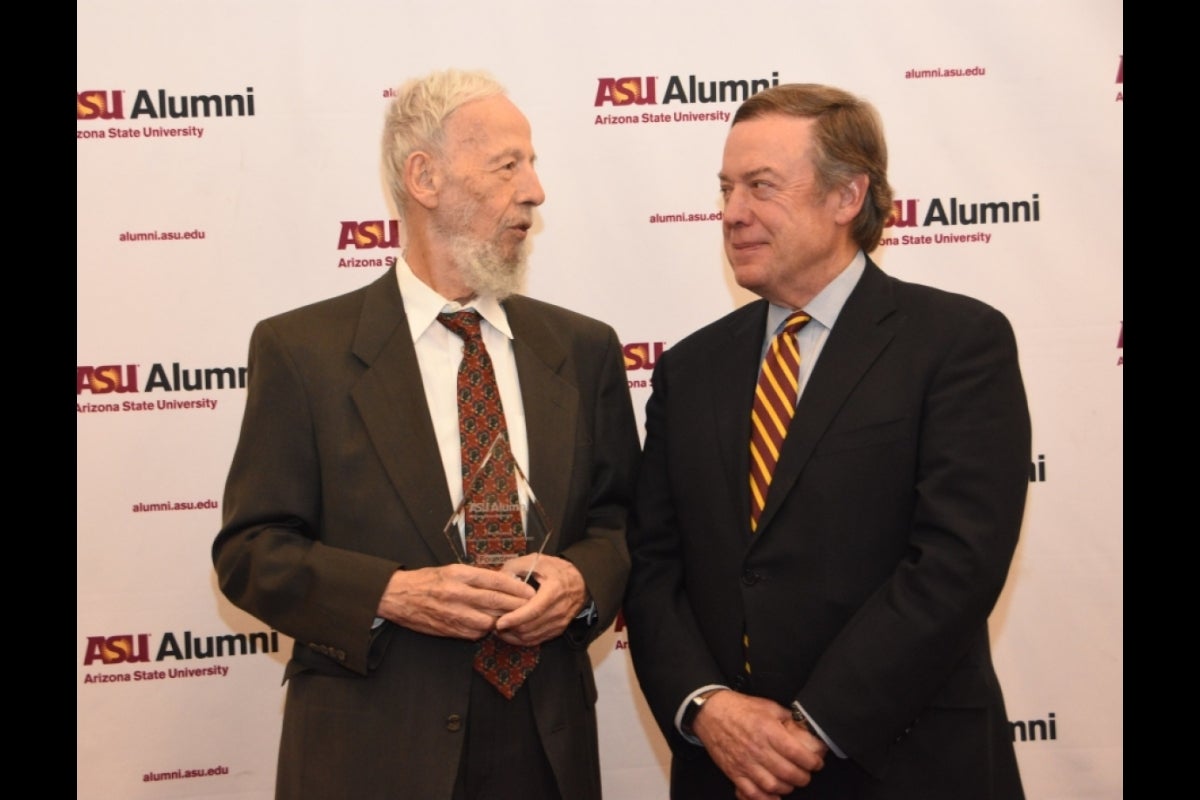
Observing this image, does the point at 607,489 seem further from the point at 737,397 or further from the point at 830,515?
the point at 830,515

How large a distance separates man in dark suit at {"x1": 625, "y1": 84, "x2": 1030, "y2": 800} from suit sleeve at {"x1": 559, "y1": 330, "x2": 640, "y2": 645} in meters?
0.11

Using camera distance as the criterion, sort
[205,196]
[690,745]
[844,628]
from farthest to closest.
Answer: [205,196]
[690,745]
[844,628]

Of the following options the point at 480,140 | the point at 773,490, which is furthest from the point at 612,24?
the point at 773,490

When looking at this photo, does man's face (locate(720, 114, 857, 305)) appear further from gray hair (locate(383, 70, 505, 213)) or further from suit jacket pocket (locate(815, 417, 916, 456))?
gray hair (locate(383, 70, 505, 213))

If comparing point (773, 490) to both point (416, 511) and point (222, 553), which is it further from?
point (222, 553)

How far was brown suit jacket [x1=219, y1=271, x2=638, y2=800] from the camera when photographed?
2.29 metres

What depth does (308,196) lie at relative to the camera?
391cm

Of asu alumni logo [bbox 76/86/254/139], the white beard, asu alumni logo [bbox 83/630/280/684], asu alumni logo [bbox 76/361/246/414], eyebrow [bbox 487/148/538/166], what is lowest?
asu alumni logo [bbox 83/630/280/684]

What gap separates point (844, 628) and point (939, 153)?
7.82ft

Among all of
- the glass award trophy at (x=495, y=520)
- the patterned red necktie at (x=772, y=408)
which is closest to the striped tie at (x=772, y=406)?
the patterned red necktie at (x=772, y=408)

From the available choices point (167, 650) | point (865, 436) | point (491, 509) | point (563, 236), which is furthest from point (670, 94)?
point (167, 650)

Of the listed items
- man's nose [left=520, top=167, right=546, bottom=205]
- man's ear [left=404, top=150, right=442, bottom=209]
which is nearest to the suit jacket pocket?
man's nose [left=520, top=167, right=546, bottom=205]

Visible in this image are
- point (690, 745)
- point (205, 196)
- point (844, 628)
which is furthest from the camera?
point (205, 196)

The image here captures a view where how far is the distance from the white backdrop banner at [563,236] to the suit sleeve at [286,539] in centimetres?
156
